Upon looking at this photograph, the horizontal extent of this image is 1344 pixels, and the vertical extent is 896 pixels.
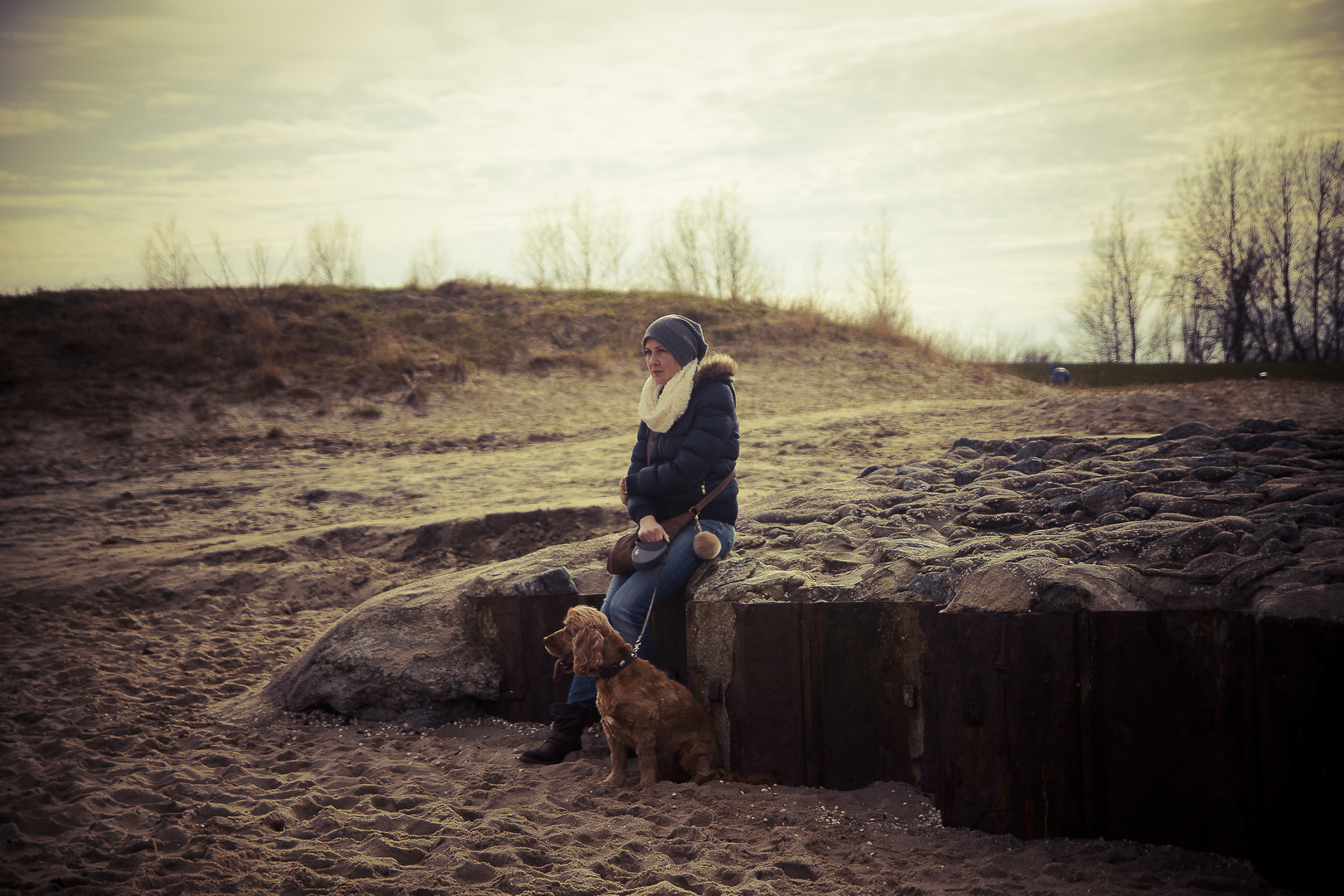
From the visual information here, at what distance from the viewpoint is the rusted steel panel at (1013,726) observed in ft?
10.2

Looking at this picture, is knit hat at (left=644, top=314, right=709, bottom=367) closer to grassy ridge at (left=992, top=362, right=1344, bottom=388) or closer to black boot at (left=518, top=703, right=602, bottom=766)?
black boot at (left=518, top=703, right=602, bottom=766)

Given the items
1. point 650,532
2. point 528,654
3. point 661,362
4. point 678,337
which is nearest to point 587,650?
point 650,532

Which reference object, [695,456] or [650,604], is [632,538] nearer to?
[650,604]

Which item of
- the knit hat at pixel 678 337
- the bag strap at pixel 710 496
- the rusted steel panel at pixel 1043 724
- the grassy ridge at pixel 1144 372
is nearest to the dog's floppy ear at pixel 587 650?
the bag strap at pixel 710 496

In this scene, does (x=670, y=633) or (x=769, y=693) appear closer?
(x=769, y=693)

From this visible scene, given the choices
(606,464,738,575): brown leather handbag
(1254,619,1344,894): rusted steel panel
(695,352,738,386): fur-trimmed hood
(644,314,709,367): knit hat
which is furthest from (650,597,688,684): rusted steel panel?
(1254,619,1344,894): rusted steel panel

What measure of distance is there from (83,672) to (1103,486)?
284 inches

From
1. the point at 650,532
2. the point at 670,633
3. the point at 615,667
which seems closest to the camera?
the point at 615,667

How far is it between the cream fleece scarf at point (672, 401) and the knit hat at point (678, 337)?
6 centimetres

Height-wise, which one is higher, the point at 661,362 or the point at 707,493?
the point at 661,362

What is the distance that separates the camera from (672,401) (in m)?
4.35

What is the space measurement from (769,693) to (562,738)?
4.11 ft

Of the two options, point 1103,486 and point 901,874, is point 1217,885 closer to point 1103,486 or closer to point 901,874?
point 901,874

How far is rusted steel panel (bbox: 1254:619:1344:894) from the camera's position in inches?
102
